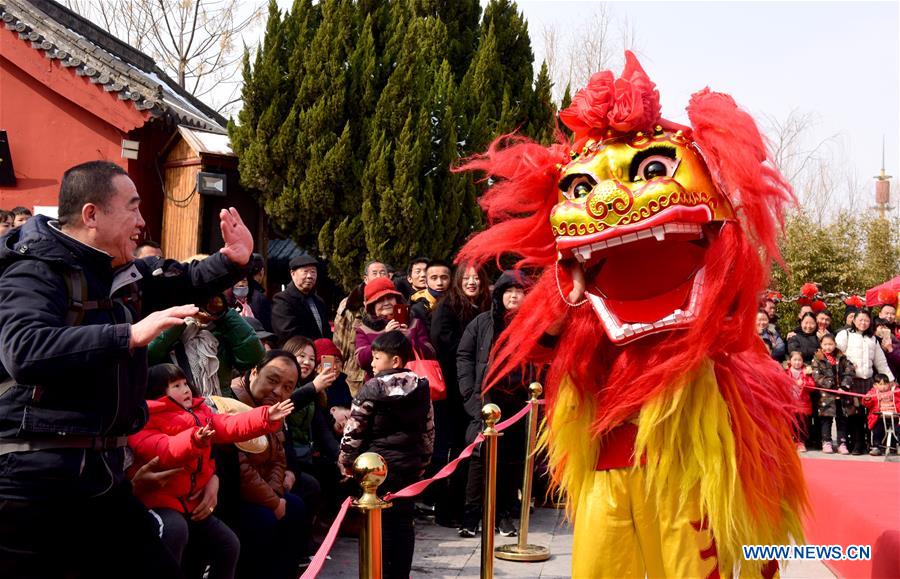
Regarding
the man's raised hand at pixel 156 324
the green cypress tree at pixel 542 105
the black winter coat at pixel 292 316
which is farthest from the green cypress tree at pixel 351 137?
the man's raised hand at pixel 156 324

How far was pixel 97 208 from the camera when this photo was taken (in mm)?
2748

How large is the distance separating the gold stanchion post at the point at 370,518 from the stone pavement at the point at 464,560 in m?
2.21

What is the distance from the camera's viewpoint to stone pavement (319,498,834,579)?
518cm

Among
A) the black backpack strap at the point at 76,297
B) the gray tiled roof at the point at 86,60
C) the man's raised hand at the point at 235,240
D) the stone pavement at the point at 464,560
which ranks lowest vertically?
the stone pavement at the point at 464,560

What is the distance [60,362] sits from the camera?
7.98 ft

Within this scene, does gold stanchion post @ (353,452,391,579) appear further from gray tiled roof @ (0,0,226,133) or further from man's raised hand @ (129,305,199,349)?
gray tiled roof @ (0,0,226,133)

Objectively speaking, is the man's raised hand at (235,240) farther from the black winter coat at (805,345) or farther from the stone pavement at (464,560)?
the black winter coat at (805,345)

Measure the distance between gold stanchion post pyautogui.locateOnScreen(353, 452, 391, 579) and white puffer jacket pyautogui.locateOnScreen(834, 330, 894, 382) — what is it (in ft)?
30.0

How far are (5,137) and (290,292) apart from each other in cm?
581

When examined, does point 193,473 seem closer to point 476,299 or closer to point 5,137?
point 476,299

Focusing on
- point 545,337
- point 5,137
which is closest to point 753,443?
point 545,337

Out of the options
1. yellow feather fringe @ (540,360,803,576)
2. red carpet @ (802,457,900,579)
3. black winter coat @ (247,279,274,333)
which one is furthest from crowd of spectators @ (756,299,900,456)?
yellow feather fringe @ (540,360,803,576)

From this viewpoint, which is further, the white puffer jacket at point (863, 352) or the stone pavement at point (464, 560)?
the white puffer jacket at point (863, 352)

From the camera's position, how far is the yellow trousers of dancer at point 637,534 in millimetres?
3109
